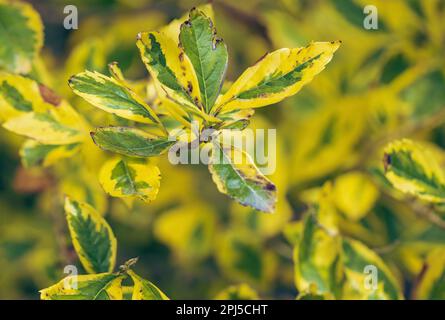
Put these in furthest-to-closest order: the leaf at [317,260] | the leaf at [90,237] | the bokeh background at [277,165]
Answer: the bokeh background at [277,165]
the leaf at [317,260]
the leaf at [90,237]

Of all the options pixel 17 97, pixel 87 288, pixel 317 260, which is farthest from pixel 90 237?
pixel 317 260

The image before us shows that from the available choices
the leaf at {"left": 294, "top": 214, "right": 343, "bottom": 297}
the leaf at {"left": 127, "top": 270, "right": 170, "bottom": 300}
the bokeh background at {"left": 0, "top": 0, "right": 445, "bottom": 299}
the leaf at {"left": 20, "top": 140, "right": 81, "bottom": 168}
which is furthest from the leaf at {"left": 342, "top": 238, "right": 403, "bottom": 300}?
the leaf at {"left": 20, "top": 140, "right": 81, "bottom": 168}

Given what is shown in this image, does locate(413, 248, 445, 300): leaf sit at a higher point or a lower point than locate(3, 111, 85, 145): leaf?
lower

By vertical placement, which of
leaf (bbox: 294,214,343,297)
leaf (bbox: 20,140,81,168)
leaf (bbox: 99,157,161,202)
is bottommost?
leaf (bbox: 294,214,343,297)

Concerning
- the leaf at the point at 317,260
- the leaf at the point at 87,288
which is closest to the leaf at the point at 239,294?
the leaf at the point at 317,260

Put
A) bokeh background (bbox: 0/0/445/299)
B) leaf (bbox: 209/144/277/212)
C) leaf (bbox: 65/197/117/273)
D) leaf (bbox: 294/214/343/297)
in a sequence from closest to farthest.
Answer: leaf (bbox: 209/144/277/212), leaf (bbox: 65/197/117/273), leaf (bbox: 294/214/343/297), bokeh background (bbox: 0/0/445/299)

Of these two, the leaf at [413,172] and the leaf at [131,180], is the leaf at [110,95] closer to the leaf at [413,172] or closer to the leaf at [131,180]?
the leaf at [131,180]

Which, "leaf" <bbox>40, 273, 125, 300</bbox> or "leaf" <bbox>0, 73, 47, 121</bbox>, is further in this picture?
"leaf" <bbox>0, 73, 47, 121</bbox>

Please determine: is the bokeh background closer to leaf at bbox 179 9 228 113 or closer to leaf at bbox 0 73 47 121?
leaf at bbox 0 73 47 121

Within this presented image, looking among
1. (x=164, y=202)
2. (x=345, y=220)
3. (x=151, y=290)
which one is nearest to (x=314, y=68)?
(x=151, y=290)
